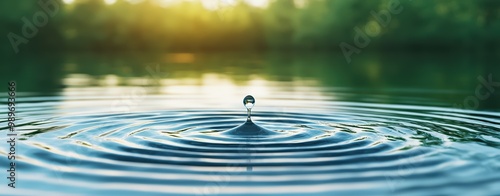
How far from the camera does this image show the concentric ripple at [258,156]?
277 inches

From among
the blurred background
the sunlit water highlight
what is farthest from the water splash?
the blurred background

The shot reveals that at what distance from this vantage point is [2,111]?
1416 cm

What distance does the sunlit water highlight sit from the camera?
705 centimetres

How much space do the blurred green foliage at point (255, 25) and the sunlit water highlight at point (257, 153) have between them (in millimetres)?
73940

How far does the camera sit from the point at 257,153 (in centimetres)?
872

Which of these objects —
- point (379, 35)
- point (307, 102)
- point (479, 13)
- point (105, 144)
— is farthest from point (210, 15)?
point (105, 144)

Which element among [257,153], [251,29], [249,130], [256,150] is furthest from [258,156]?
[251,29]

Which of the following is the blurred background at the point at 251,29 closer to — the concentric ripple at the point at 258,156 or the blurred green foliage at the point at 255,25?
the blurred green foliage at the point at 255,25

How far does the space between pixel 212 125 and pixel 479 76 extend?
2371cm

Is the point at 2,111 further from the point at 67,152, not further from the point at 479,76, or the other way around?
the point at 479,76

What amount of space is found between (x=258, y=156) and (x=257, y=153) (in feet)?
0.62

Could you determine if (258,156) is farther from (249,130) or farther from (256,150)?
(249,130)

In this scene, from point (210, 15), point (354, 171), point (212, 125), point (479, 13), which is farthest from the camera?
point (210, 15)

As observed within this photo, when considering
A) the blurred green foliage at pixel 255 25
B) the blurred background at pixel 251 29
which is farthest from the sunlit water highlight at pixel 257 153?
the blurred green foliage at pixel 255 25
